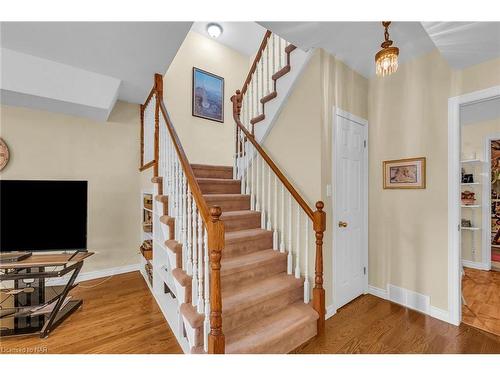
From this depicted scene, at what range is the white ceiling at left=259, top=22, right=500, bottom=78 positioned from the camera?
5.37 ft

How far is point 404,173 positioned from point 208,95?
3343 mm

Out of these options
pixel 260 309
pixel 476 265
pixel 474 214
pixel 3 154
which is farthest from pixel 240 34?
pixel 476 265

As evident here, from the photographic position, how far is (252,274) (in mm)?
2078

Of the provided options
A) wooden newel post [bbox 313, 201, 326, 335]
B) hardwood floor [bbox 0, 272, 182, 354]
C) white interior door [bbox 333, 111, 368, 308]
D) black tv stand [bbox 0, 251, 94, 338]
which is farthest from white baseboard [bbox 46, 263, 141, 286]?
white interior door [bbox 333, 111, 368, 308]

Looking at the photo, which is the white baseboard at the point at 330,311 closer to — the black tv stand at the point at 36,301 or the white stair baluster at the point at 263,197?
the white stair baluster at the point at 263,197

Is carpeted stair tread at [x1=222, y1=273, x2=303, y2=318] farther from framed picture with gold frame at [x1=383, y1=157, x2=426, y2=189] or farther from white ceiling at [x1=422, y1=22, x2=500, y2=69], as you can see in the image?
white ceiling at [x1=422, y1=22, x2=500, y2=69]

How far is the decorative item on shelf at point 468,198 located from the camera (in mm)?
3893

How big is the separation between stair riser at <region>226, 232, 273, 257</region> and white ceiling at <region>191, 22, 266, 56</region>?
347 cm

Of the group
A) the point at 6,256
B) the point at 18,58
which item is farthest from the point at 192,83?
the point at 6,256

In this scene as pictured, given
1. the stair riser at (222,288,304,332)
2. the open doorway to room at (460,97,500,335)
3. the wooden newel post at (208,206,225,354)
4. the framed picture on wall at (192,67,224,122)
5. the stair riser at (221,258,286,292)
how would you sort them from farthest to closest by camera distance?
the framed picture on wall at (192,67,224,122)
the open doorway to room at (460,97,500,335)
the stair riser at (221,258,286,292)
the stair riser at (222,288,304,332)
the wooden newel post at (208,206,225,354)

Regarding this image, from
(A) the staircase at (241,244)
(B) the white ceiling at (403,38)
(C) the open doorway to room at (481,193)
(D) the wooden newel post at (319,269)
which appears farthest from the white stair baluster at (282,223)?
(C) the open doorway to room at (481,193)

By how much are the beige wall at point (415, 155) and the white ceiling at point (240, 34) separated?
238 centimetres
